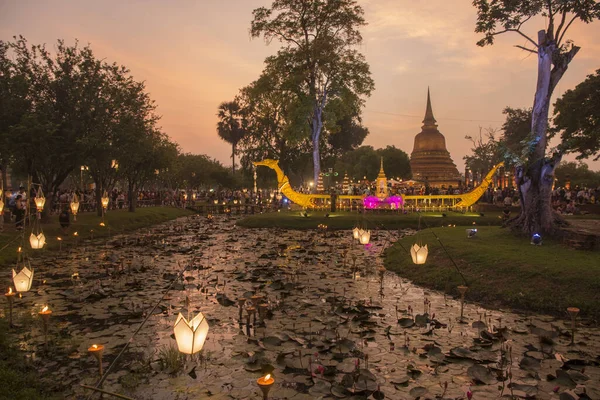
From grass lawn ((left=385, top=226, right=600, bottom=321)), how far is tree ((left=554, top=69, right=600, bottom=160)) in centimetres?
1984

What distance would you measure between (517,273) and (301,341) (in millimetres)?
6713

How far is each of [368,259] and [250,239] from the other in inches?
318

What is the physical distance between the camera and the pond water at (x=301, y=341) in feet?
18.1

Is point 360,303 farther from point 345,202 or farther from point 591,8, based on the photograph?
point 345,202

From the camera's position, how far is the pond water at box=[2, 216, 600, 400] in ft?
18.1

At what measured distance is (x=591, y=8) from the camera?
1462cm

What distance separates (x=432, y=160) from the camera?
73.9 m

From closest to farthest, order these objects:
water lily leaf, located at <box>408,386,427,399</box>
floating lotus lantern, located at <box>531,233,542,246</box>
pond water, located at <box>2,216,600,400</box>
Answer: water lily leaf, located at <box>408,386,427,399</box>, pond water, located at <box>2,216,600,400</box>, floating lotus lantern, located at <box>531,233,542,246</box>

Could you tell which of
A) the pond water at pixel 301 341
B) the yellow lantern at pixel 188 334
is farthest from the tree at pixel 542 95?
the yellow lantern at pixel 188 334

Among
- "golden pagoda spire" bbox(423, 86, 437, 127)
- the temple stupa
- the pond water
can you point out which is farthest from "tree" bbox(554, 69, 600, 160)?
"golden pagoda spire" bbox(423, 86, 437, 127)

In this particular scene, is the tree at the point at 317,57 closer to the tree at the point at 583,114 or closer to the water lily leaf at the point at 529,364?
the tree at the point at 583,114

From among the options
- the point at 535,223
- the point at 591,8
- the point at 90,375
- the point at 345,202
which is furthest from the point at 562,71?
the point at 345,202

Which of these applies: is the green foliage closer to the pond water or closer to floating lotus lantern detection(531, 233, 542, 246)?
the pond water

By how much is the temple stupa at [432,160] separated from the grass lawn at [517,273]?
186ft
